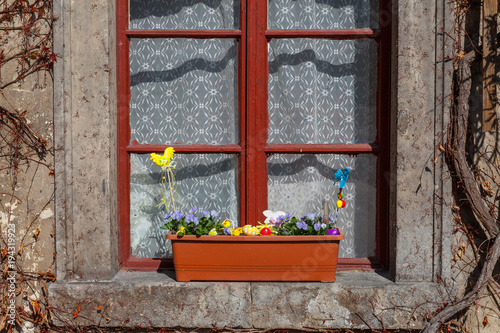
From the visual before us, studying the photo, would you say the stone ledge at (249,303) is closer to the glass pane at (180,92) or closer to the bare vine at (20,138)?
the bare vine at (20,138)

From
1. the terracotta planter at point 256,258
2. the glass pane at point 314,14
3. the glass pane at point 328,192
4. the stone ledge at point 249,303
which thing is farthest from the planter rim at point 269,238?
the glass pane at point 314,14

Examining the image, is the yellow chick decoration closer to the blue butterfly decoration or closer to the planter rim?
the planter rim

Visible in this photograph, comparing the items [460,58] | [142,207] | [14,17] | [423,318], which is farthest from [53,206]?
[460,58]

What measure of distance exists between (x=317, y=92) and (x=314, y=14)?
49cm

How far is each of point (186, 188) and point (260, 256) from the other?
2.27 ft

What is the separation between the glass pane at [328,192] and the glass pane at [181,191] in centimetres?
28

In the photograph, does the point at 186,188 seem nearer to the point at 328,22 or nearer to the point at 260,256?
the point at 260,256

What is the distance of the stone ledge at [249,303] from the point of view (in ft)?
10.3

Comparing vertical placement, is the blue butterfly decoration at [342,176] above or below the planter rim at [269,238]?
above

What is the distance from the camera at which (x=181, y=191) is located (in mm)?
3490

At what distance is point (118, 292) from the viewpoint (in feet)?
10.5

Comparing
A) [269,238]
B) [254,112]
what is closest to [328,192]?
[269,238]

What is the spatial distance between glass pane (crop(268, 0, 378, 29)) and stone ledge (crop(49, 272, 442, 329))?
62.6 inches

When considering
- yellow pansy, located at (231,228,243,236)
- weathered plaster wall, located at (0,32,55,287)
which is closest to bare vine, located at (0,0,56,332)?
weathered plaster wall, located at (0,32,55,287)
